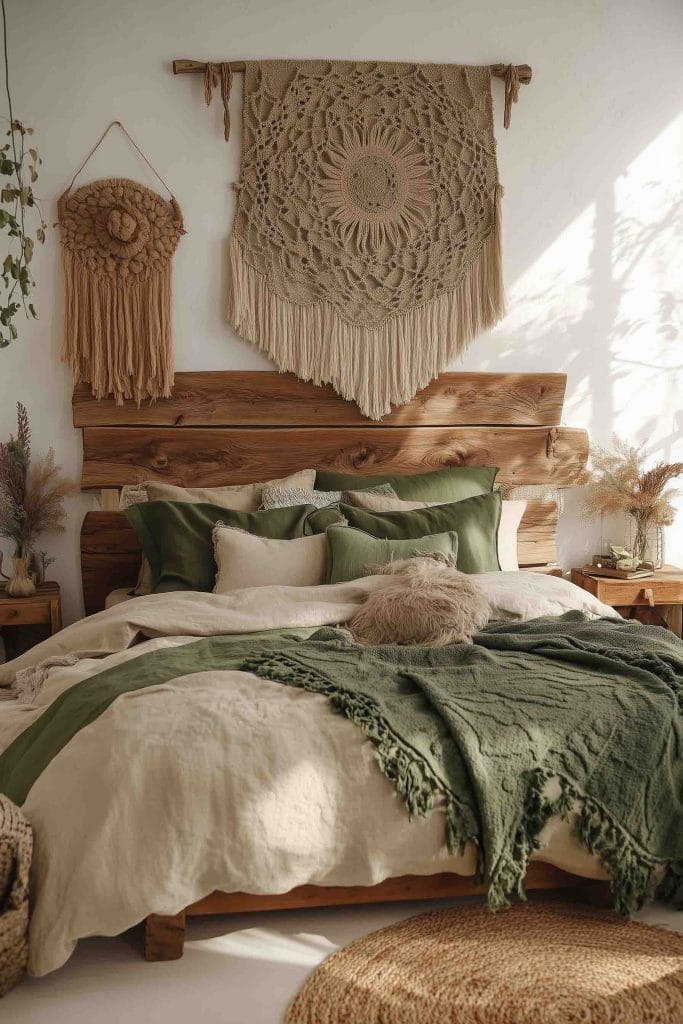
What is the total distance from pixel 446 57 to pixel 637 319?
140 cm

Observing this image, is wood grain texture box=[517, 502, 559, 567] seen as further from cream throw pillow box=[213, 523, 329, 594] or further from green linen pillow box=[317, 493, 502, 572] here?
cream throw pillow box=[213, 523, 329, 594]

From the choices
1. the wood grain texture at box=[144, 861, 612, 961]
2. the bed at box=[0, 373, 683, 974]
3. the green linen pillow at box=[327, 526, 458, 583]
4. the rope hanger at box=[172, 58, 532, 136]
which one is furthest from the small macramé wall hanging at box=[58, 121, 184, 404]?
the wood grain texture at box=[144, 861, 612, 961]

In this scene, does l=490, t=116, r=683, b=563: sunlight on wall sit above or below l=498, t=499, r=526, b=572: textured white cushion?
above

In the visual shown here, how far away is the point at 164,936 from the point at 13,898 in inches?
13.8

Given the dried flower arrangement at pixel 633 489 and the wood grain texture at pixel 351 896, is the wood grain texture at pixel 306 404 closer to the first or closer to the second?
the dried flower arrangement at pixel 633 489

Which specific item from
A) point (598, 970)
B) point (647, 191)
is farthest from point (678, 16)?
point (598, 970)

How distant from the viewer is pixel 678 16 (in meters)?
4.16

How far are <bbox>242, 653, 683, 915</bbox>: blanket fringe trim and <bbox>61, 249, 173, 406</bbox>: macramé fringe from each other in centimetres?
217

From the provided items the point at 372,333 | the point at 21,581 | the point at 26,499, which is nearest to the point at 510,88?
the point at 372,333

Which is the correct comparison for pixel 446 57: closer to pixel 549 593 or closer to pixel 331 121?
pixel 331 121

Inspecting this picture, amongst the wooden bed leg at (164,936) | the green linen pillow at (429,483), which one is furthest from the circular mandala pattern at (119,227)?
the wooden bed leg at (164,936)

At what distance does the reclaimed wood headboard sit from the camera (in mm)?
3949

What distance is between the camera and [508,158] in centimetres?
414

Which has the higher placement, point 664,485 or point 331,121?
point 331,121
